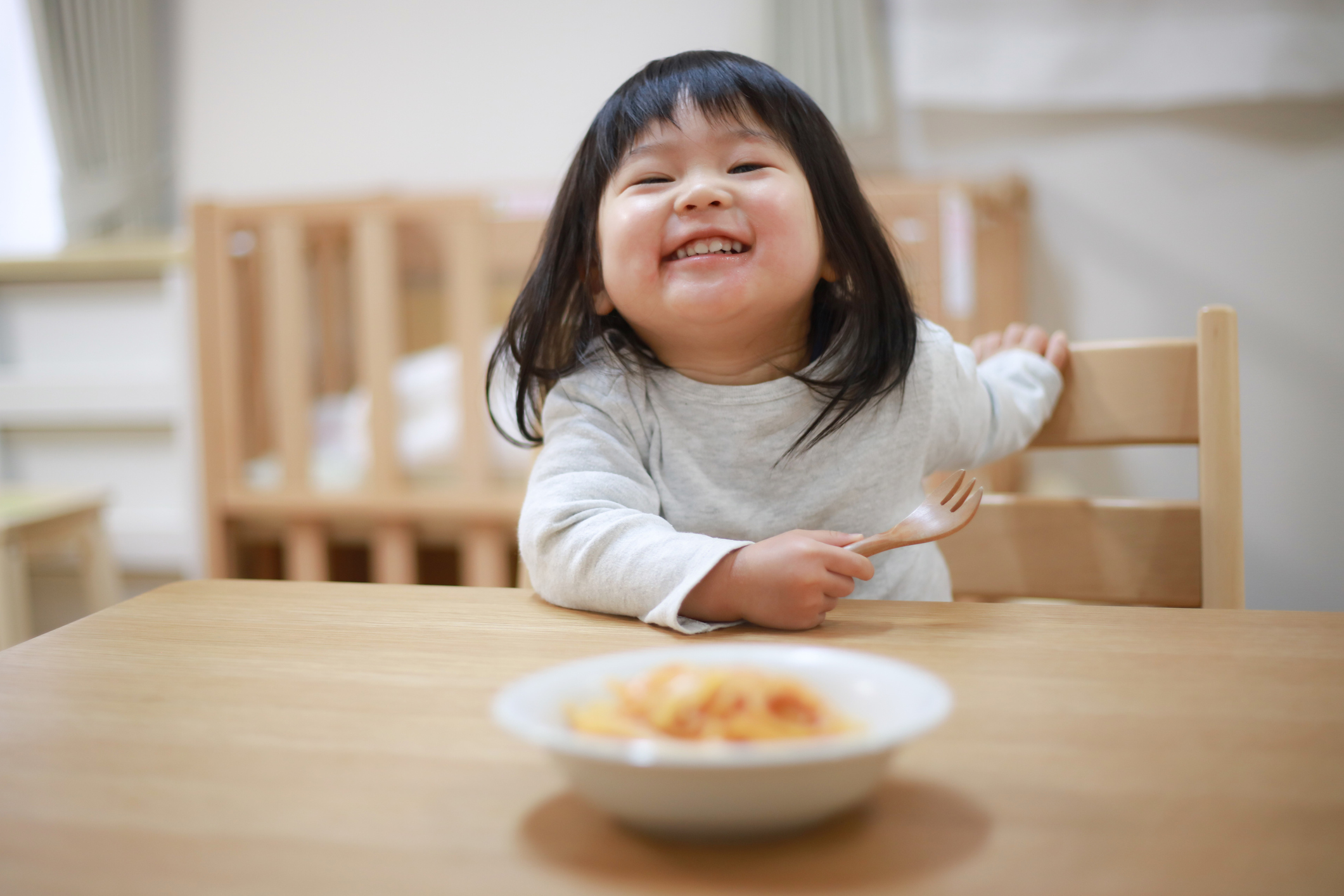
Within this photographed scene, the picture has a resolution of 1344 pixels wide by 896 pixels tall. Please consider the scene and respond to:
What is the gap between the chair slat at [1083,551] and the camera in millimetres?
797

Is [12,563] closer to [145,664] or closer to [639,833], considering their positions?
[145,664]

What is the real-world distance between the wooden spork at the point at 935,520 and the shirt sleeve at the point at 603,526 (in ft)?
0.26

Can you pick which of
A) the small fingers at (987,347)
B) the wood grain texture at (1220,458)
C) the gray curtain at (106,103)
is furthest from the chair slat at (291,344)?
the wood grain texture at (1220,458)

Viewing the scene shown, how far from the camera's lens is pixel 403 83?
2566 mm

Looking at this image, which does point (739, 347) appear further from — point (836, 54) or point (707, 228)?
point (836, 54)

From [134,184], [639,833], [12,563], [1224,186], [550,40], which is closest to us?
[639,833]

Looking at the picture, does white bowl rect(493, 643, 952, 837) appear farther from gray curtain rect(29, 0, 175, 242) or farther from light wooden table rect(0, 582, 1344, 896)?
gray curtain rect(29, 0, 175, 242)

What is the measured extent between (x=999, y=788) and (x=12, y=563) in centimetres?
206

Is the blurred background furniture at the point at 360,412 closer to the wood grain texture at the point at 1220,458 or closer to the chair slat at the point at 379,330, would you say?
the chair slat at the point at 379,330

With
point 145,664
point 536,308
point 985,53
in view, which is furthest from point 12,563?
point 985,53

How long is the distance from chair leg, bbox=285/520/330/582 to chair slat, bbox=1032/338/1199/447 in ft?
5.56

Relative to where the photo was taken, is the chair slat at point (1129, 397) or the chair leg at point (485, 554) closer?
the chair slat at point (1129, 397)

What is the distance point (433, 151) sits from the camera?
8.43 feet

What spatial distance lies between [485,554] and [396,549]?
204mm
